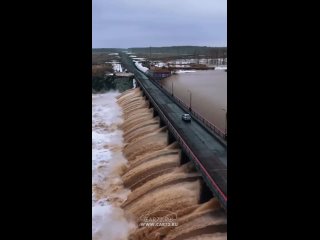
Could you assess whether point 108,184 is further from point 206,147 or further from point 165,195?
point 206,147

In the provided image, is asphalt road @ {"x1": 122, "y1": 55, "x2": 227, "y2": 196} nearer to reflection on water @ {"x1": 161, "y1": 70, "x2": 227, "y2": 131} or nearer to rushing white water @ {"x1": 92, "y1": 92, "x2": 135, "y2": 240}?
reflection on water @ {"x1": 161, "y1": 70, "x2": 227, "y2": 131}

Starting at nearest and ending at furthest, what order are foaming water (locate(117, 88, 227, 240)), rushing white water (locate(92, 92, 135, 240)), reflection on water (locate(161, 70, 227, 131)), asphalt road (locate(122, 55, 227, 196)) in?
foaming water (locate(117, 88, 227, 240)) → rushing white water (locate(92, 92, 135, 240)) → asphalt road (locate(122, 55, 227, 196)) → reflection on water (locate(161, 70, 227, 131))

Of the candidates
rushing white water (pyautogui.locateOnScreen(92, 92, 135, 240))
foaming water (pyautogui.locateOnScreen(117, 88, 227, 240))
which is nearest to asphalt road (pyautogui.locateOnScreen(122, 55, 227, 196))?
foaming water (pyautogui.locateOnScreen(117, 88, 227, 240))

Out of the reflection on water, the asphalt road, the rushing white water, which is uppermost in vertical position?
the reflection on water

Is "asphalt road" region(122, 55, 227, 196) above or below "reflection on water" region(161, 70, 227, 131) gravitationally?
below

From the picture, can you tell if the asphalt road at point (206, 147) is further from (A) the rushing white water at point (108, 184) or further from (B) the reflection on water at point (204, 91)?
(A) the rushing white water at point (108, 184)

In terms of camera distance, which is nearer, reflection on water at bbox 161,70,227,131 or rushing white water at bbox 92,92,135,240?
rushing white water at bbox 92,92,135,240

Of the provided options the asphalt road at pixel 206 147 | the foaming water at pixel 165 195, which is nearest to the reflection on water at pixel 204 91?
the asphalt road at pixel 206 147
